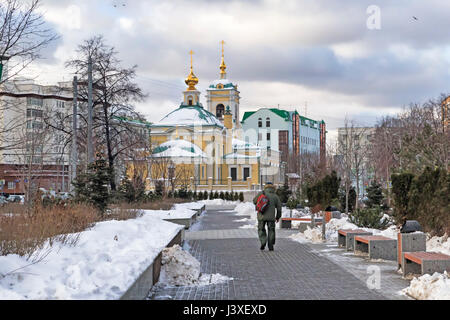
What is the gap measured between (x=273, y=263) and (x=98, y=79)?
74.6 feet

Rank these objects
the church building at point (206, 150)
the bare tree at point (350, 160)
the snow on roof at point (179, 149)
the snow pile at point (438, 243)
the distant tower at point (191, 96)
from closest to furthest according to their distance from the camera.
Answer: the snow pile at point (438, 243) → the bare tree at point (350, 160) → the snow on roof at point (179, 149) → the church building at point (206, 150) → the distant tower at point (191, 96)

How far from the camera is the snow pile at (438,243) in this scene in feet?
39.2

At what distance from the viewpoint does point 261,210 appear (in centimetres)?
1409

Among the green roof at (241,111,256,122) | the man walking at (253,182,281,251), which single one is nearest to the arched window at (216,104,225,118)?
the green roof at (241,111,256,122)

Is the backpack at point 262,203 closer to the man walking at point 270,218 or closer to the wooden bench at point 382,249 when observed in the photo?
the man walking at point 270,218

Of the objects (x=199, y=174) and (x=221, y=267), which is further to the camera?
(x=199, y=174)

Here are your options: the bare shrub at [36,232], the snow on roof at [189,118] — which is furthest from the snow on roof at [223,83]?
the bare shrub at [36,232]

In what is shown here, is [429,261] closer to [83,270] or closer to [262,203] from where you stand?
[83,270]

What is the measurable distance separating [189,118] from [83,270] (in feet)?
258

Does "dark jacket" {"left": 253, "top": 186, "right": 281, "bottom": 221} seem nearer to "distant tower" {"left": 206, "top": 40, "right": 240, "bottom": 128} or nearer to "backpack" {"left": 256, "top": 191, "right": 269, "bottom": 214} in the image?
"backpack" {"left": 256, "top": 191, "right": 269, "bottom": 214}

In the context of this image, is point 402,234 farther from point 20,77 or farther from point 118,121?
point 118,121

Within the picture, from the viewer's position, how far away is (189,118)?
8494cm

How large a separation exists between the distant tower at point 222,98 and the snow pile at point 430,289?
92270mm
